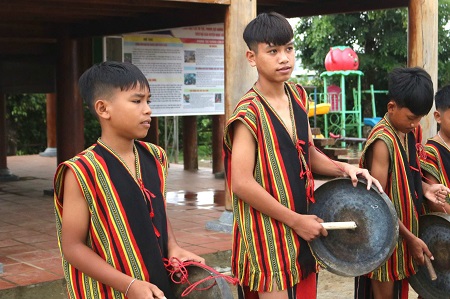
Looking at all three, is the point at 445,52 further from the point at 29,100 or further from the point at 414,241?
the point at 414,241

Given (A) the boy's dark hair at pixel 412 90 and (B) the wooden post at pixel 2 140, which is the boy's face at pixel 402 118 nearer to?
(A) the boy's dark hair at pixel 412 90

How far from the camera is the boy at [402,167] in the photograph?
3.63 meters

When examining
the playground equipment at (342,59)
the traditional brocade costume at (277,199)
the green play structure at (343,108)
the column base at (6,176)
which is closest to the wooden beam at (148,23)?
the column base at (6,176)

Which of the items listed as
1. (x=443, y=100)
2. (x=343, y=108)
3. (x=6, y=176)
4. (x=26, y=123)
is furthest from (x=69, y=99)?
(x=26, y=123)

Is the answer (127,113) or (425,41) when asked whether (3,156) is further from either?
(127,113)

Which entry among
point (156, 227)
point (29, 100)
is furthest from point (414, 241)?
point (29, 100)

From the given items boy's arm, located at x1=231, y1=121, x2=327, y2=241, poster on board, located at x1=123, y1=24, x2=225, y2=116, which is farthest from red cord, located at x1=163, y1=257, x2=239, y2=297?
poster on board, located at x1=123, y1=24, x2=225, y2=116

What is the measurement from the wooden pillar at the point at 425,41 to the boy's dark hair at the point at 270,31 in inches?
165

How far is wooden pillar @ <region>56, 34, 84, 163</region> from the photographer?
8.98 meters

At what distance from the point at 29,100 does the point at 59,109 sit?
36.1 ft

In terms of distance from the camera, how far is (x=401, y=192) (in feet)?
12.0

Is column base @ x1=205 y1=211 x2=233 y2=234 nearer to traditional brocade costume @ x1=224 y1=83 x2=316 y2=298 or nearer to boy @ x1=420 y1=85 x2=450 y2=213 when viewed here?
Result: boy @ x1=420 y1=85 x2=450 y2=213

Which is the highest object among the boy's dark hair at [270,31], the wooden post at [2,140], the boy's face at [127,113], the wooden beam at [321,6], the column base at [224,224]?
the wooden beam at [321,6]

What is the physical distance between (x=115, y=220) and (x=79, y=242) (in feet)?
0.48
